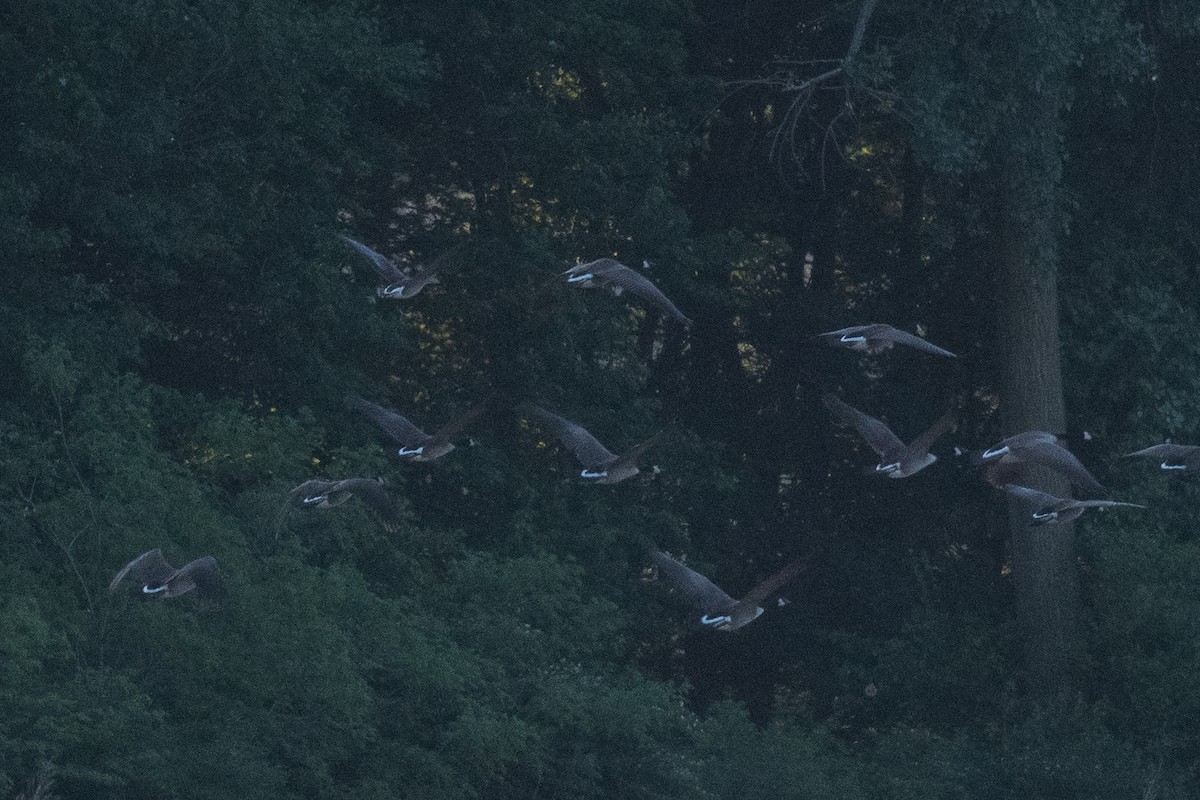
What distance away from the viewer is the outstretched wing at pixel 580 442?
15914 mm

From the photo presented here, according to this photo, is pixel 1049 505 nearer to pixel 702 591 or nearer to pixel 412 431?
pixel 702 591

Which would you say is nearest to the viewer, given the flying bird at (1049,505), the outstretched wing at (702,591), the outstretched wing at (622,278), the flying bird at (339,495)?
the outstretched wing at (622,278)

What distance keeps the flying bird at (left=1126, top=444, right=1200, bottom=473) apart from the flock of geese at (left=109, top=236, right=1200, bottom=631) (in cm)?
2

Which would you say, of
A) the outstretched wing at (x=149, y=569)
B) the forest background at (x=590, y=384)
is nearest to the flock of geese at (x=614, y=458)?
the outstretched wing at (x=149, y=569)

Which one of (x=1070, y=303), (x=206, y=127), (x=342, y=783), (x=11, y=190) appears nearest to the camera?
(x=342, y=783)

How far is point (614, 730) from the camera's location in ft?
49.2

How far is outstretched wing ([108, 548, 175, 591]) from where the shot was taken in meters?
12.9

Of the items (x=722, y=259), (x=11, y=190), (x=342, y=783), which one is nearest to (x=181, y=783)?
(x=342, y=783)

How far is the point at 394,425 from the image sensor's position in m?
15.8

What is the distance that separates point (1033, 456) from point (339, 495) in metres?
5.44

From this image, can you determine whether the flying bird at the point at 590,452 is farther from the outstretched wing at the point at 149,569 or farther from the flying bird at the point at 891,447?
the outstretched wing at the point at 149,569

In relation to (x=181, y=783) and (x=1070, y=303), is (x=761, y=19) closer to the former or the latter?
(x=1070, y=303)

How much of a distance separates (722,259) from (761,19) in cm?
268

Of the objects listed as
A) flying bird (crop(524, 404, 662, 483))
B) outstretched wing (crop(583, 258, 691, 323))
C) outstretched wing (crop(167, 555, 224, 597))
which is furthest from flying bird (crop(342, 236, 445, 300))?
outstretched wing (crop(167, 555, 224, 597))
